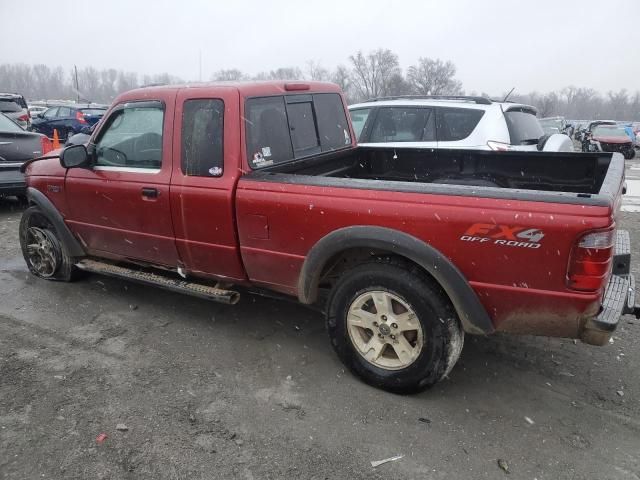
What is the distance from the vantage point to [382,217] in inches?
115

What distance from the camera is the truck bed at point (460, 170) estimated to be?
130 inches

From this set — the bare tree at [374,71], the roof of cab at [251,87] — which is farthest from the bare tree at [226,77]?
the bare tree at [374,71]

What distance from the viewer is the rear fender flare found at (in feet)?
15.1

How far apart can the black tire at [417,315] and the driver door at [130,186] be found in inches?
58.6

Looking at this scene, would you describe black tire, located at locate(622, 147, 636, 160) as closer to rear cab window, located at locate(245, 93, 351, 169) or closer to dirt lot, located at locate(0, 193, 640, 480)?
dirt lot, located at locate(0, 193, 640, 480)

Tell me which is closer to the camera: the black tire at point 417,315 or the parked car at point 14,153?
the black tire at point 417,315

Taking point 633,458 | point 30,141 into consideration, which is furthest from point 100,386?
point 30,141

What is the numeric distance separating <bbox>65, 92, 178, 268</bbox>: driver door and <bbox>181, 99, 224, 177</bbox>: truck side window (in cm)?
15

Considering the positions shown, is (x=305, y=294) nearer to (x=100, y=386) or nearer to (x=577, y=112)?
(x=100, y=386)

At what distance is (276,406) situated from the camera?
3.10 metres

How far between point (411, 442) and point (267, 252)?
57.5 inches

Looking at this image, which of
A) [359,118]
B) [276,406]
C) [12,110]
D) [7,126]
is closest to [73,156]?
[276,406]

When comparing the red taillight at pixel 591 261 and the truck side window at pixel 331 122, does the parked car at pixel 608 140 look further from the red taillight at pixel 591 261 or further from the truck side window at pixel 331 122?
the red taillight at pixel 591 261

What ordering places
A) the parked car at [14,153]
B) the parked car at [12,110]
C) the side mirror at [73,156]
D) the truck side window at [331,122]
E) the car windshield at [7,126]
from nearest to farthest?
the side mirror at [73,156] < the truck side window at [331,122] < the parked car at [14,153] < the car windshield at [7,126] < the parked car at [12,110]
